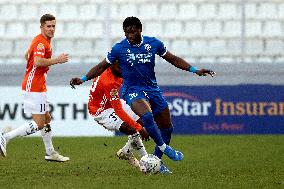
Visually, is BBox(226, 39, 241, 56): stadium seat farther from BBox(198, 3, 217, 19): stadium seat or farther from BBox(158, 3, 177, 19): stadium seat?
BBox(158, 3, 177, 19): stadium seat

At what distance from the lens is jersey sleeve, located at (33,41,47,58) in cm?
1230

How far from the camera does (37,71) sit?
1265cm

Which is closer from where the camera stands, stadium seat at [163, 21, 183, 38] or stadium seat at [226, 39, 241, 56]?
stadium seat at [226, 39, 241, 56]

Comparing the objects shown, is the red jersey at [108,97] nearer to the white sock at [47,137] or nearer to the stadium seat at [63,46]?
the white sock at [47,137]

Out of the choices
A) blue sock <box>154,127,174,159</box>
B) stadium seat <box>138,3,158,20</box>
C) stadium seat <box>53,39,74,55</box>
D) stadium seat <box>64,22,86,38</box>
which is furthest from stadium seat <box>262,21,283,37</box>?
blue sock <box>154,127,174,159</box>

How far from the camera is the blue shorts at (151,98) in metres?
10.7

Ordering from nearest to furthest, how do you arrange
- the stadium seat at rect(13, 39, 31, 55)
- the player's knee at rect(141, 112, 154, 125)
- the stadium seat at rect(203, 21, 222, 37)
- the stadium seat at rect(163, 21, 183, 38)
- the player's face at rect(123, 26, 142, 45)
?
the player's knee at rect(141, 112, 154, 125) → the player's face at rect(123, 26, 142, 45) → the stadium seat at rect(13, 39, 31, 55) → the stadium seat at rect(203, 21, 222, 37) → the stadium seat at rect(163, 21, 183, 38)

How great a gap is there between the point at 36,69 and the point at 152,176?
330cm

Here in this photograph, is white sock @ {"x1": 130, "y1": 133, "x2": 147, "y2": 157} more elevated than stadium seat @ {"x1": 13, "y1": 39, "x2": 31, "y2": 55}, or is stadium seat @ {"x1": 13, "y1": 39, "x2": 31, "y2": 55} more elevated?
stadium seat @ {"x1": 13, "y1": 39, "x2": 31, "y2": 55}

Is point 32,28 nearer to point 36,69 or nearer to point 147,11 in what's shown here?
point 147,11

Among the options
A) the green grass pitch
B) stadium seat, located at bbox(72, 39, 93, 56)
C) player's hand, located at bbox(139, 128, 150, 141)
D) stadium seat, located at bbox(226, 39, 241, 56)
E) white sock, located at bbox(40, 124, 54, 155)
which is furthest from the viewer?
stadium seat, located at bbox(72, 39, 93, 56)

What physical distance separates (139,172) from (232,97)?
29.5ft

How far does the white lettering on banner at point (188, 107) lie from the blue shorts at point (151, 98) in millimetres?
8533

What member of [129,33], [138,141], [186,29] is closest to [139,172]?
[138,141]
